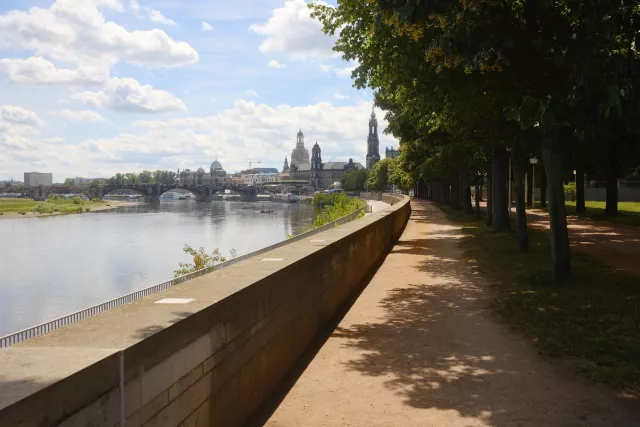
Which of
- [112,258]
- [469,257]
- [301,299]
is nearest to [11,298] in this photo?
[112,258]

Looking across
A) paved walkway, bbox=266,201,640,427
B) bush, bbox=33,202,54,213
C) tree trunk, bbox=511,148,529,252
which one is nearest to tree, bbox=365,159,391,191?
bush, bbox=33,202,54,213

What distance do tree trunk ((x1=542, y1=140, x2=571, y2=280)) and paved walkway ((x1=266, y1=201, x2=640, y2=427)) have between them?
323 cm

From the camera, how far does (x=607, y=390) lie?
254 inches

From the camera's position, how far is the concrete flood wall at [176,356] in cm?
300

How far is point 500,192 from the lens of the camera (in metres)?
26.2

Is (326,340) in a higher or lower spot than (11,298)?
higher

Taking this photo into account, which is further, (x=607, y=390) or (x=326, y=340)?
(x=326, y=340)

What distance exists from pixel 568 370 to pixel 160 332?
5.19 m

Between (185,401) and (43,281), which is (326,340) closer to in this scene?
(185,401)

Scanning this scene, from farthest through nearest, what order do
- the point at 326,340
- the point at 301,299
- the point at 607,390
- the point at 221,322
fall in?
the point at 326,340 < the point at 301,299 < the point at 607,390 < the point at 221,322

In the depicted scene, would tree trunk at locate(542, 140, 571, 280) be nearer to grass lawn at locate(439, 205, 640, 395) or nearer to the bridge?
grass lawn at locate(439, 205, 640, 395)

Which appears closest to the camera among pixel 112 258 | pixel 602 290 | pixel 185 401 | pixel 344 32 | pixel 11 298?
pixel 185 401

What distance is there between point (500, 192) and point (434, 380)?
2046cm

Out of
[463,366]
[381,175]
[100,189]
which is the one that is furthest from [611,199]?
[100,189]
